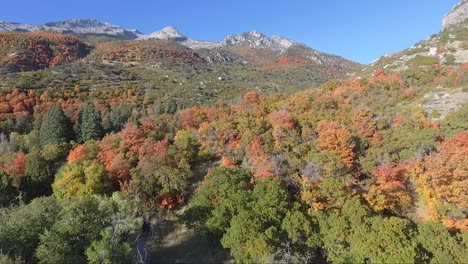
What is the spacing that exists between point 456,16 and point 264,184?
145618mm

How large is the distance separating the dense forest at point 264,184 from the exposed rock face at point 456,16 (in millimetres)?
72510

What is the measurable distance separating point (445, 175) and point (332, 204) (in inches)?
482

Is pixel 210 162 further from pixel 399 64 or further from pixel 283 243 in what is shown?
pixel 399 64

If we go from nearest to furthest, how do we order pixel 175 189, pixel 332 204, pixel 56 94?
1. pixel 332 204
2. pixel 175 189
3. pixel 56 94

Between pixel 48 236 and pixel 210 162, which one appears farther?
pixel 210 162

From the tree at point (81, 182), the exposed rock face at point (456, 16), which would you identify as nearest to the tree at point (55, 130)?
the tree at point (81, 182)

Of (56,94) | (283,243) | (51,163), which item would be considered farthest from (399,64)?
(56,94)

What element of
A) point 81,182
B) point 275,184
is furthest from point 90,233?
point 275,184

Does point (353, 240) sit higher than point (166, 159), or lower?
lower

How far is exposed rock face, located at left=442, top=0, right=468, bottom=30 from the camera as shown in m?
131

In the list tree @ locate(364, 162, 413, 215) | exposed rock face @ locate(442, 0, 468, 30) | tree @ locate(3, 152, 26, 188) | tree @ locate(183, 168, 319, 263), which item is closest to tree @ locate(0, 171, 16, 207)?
tree @ locate(3, 152, 26, 188)

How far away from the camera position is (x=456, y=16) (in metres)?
135

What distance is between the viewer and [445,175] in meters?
33.6

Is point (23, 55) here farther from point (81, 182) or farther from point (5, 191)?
point (81, 182)
